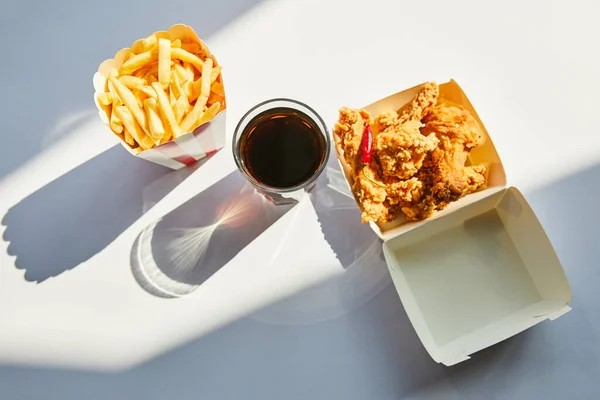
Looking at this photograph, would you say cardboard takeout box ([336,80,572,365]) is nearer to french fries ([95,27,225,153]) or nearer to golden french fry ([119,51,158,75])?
french fries ([95,27,225,153])

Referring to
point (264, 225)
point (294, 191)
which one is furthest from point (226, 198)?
point (294, 191)

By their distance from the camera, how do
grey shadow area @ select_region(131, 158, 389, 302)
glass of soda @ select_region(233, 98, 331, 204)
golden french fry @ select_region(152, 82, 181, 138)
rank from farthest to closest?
grey shadow area @ select_region(131, 158, 389, 302) < glass of soda @ select_region(233, 98, 331, 204) < golden french fry @ select_region(152, 82, 181, 138)

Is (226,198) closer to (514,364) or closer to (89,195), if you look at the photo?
(89,195)

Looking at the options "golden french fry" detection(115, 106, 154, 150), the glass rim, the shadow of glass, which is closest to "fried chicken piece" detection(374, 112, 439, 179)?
the glass rim

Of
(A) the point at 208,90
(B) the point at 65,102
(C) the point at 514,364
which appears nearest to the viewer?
(A) the point at 208,90

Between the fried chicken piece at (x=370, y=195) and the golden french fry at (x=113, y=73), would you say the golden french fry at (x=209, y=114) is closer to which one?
the golden french fry at (x=113, y=73)

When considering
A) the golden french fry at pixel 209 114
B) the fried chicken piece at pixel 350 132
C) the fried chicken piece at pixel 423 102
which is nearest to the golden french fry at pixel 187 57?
the golden french fry at pixel 209 114

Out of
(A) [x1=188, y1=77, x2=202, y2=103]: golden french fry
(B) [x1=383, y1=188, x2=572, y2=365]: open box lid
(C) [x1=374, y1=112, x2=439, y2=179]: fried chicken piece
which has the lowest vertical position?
(B) [x1=383, y1=188, x2=572, y2=365]: open box lid
